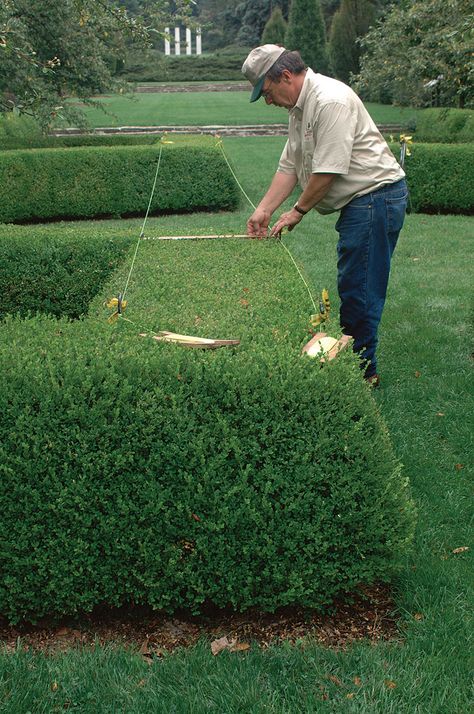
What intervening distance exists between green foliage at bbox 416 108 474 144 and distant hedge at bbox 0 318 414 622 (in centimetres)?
1285

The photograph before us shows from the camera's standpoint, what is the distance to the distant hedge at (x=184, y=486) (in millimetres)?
2541

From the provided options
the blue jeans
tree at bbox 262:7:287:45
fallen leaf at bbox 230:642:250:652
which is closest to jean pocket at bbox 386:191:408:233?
the blue jeans

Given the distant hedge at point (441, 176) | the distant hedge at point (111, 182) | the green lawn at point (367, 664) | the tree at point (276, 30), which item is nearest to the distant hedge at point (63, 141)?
the distant hedge at point (111, 182)

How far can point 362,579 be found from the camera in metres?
2.66

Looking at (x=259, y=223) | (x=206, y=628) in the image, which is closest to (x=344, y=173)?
(x=259, y=223)

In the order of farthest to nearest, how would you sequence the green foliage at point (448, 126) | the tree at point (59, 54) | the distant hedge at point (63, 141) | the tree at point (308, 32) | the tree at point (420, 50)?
the tree at point (308, 32) → the distant hedge at point (63, 141) → the green foliage at point (448, 126) → the tree at point (59, 54) → the tree at point (420, 50)

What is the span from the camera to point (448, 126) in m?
17.6

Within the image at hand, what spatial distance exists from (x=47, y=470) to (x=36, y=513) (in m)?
0.16

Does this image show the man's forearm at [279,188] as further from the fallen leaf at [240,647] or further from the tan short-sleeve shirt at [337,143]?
the fallen leaf at [240,647]

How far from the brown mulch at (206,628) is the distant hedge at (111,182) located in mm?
10686

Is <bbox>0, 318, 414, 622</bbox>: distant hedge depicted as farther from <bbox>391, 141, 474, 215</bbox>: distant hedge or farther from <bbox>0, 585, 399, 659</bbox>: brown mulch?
<bbox>391, 141, 474, 215</bbox>: distant hedge

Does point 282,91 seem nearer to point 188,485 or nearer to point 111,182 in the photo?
point 188,485

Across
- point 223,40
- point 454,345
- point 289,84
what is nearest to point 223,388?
point 289,84

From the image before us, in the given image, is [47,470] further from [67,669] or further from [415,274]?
[415,274]
